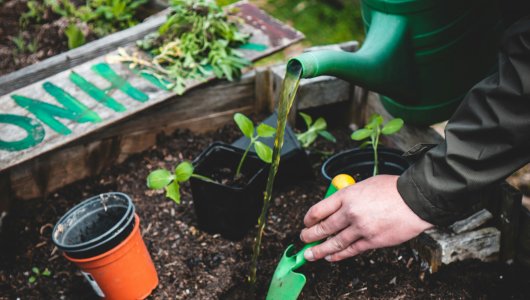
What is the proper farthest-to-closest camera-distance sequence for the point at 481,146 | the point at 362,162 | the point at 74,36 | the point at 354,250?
the point at 74,36
the point at 362,162
the point at 354,250
the point at 481,146

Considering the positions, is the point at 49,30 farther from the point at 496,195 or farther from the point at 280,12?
the point at 496,195

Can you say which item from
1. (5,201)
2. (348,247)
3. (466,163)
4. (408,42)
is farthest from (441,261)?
(5,201)

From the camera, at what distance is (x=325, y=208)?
51.6 inches

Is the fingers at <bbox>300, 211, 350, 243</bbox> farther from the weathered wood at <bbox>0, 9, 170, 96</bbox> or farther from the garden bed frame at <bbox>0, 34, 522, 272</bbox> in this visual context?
the weathered wood at <bbox>0, 9, 170, 96</bbox>

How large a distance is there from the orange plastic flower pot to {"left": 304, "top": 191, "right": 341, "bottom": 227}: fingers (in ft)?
2.04

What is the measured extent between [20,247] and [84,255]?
66 centimetres

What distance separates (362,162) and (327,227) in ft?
1.93

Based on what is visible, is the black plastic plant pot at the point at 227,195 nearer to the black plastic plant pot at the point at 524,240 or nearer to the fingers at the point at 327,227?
the fingers at the point at 327,227

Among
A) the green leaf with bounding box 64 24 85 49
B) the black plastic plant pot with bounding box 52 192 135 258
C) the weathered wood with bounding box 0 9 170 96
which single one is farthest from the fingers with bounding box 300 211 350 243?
the green leaf with bounding box 64 24 85 49

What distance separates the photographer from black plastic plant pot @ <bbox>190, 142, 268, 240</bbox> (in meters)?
1.77

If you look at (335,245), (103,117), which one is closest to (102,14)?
(103,117)

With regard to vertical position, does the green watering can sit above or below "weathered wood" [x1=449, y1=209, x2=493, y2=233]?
above

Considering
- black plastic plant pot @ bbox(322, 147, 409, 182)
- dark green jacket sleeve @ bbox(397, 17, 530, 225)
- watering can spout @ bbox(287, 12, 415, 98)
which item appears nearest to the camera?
dark green jacket sleeve @ bbox(397, 17, 530, 225)

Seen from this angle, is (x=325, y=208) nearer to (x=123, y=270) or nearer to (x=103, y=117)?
(x=123, y=270)
